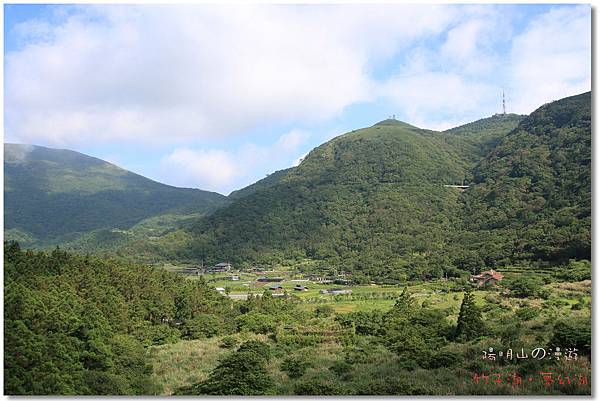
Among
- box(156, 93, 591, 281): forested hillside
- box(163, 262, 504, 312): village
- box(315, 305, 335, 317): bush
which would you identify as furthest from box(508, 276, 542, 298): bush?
box(315, 305, 335, 317): bush

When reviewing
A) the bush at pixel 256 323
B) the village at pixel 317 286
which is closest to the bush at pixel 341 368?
the bush at pixel 256 323

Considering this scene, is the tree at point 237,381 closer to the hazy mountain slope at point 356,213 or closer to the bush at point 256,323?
the bush at point 256,323

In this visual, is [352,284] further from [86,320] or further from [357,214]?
[86,320]

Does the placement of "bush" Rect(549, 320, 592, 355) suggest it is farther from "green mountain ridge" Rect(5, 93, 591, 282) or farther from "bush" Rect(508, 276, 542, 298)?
"green mountain ridge" Rect(5, 93, 591, 282)

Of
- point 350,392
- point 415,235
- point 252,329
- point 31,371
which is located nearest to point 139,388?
point 31,371

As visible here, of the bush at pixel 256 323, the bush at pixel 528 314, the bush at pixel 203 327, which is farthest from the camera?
the bush at pixel 256 323

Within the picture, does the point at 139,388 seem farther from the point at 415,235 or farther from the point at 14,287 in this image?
the point at 415,235
